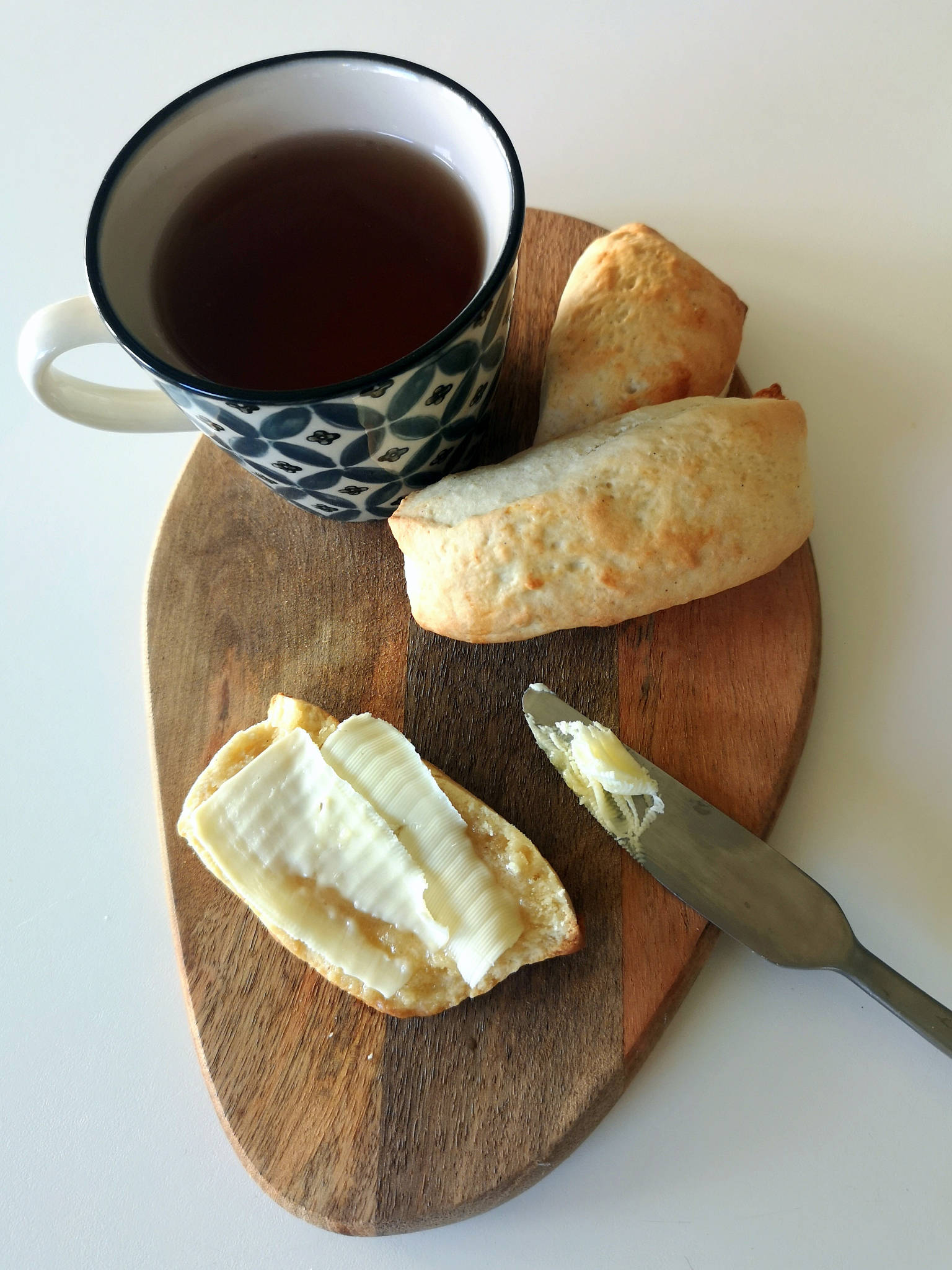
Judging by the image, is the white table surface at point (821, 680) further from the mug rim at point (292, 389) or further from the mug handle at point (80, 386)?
the mug rim at point (292, 389)

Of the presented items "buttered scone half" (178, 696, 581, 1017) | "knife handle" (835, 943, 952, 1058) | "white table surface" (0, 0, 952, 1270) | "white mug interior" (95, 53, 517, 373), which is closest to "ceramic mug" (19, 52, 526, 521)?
"white mug interior" (95, 53, 517, 373)

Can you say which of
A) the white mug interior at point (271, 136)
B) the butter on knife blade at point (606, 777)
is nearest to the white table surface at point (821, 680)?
the butter on knife blade at point (606, 777)

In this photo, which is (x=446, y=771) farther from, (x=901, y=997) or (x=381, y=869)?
(x=901, y=997)

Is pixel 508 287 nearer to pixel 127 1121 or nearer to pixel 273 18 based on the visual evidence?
pixel 127 1121

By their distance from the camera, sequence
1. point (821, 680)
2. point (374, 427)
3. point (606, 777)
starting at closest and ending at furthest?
point (374, 427), point (606, 777), point (821, 680)

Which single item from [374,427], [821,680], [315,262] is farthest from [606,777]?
[315,262]

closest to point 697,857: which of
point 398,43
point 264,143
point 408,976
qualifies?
A: point 408,976
